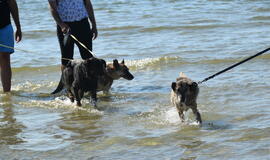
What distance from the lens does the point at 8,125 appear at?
8.38 meters

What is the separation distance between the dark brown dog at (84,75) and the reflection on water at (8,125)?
1059 millimetres

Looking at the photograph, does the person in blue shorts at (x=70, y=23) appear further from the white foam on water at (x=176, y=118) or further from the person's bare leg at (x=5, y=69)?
the white foam on water at (x=176, y=118)

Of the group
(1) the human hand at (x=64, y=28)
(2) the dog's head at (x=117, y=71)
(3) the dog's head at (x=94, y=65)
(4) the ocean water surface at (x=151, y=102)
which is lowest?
(4) the ocean water surface at (x=151, y=102)

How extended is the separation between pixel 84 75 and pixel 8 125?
5.05ft

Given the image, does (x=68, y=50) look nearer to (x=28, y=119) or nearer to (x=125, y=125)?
(x=28, y=119)

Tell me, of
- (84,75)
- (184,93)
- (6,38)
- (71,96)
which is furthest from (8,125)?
(184,93)

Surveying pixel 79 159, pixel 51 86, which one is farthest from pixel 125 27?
pixel 79 159

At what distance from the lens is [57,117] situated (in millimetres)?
8805

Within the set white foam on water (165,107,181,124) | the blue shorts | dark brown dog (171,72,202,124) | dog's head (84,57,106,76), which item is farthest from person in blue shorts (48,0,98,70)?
dark brown dog (171,72,202,124)

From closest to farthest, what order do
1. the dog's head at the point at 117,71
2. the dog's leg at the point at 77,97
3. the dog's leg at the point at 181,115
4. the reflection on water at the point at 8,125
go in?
the reflection on water at the point at 8,125 → the dog's leg at the point at 181,115 → the dog's leg at the point at 77,97 → the dog's head at the point at 117,71

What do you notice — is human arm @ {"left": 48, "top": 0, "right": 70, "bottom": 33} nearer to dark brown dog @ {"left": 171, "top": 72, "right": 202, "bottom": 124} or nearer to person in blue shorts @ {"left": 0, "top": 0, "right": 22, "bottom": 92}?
person in blue shorts @ {"left": 0, "top": 0, "right": 22, "bottom": 92}

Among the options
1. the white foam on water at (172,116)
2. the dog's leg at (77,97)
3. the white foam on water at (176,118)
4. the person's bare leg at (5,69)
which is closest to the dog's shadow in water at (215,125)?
the white foam on water at (176,118)

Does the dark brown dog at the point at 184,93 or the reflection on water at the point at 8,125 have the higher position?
the dark brown dog at the point at 184,93

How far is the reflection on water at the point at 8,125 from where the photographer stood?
7598 millimetres
